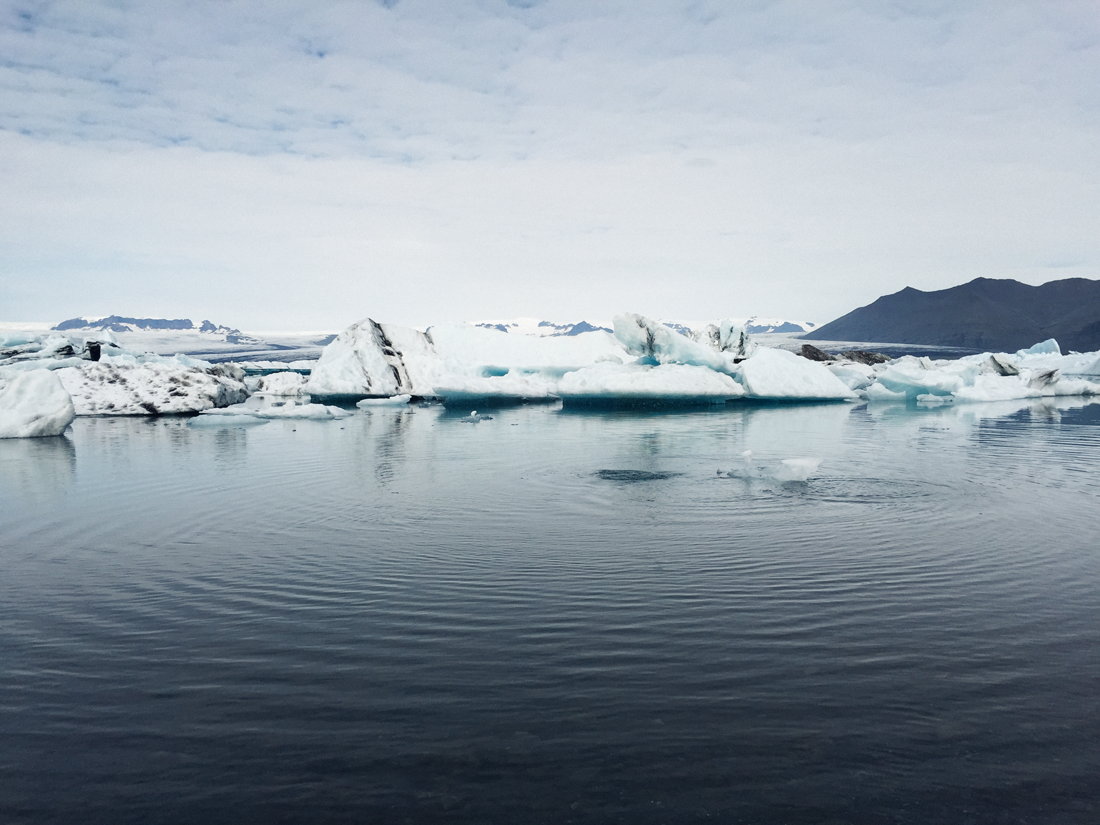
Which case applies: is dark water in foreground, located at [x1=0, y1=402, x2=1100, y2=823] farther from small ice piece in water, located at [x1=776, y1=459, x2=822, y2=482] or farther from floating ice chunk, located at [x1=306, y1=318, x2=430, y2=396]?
floating ice chunk, located at [x1=306, y1=318, x2=430, y2=396]

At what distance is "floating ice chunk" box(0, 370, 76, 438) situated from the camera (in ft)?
68.7

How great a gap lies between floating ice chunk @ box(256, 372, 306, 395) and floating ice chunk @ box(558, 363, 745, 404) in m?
18.8

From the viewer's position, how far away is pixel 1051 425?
23.1 metres

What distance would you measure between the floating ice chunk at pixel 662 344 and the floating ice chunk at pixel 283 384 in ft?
66.3

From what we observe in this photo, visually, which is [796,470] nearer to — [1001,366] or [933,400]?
[933,400]

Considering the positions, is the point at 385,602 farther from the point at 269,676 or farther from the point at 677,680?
the point at 677,680

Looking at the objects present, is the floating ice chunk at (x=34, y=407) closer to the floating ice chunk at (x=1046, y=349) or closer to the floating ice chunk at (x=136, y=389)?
the floating ice chunk at (x=136, y=389)

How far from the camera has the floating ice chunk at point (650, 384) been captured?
3103 centimetres

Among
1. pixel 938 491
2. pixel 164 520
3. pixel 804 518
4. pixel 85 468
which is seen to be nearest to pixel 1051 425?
pixel 938 491

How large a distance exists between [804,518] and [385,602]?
556 cm

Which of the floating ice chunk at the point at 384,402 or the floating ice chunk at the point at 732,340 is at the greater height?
the floating ice chunk at the point at 732,340

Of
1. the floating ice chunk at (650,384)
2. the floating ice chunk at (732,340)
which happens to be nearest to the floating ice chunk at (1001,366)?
the floating ice chunk at (732,340)

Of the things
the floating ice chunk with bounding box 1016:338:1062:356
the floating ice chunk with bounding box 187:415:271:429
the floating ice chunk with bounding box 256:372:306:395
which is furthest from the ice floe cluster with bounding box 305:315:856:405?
the floating ice chunk with bounding box 1016:338:1062:356

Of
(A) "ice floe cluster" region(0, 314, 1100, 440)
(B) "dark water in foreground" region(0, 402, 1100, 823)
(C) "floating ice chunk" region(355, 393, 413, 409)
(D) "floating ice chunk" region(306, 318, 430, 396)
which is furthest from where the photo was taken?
(D) "floating ice chunk" region(306, 318, 430, 396)
